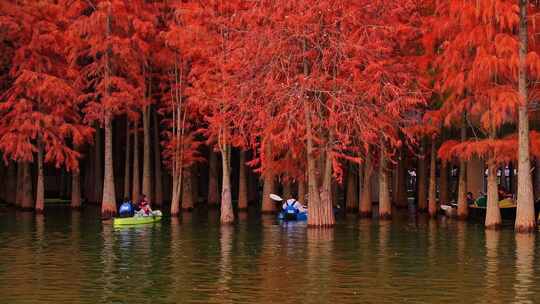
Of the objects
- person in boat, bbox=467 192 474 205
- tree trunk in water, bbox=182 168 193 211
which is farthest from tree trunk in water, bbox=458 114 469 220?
tree trunk in water, bbox=182 168 193 211

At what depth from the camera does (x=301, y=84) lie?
163 feet

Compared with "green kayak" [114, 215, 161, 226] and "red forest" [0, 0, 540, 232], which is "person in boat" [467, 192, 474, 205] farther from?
"green kayak" [114, 215, 161, 226]

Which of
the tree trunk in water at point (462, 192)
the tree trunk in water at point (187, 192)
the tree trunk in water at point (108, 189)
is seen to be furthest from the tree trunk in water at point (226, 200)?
A: the tree trunk in water at point (187, 192)

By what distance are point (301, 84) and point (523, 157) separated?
1010cm

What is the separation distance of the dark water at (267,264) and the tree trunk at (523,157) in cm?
151

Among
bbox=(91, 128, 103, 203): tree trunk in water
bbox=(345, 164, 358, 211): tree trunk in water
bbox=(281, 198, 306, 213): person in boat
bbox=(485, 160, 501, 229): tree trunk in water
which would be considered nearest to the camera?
bbox=(485, 160, 501, 229): tree trunk in water

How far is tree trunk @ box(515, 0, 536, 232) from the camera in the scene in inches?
1844

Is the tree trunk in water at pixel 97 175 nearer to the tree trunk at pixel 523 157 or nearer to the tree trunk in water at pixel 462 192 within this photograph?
the tree trunk in water at pixel 462 192

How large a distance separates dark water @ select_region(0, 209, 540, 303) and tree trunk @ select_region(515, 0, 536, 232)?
1510mm

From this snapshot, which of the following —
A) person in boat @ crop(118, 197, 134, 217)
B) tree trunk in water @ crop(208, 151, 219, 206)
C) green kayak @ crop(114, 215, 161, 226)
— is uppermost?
tree trunk in water @ crop(208, 151, 219, 206)

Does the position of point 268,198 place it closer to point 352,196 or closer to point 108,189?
point 352,196

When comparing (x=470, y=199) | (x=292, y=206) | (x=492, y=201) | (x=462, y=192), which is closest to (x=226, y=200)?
(x=292, y=206)

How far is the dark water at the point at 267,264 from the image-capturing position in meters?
26.7

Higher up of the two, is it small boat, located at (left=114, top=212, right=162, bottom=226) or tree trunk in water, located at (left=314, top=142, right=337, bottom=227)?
tree trunk in water, located at (left=314, top=142, right=337, bottom=227)
